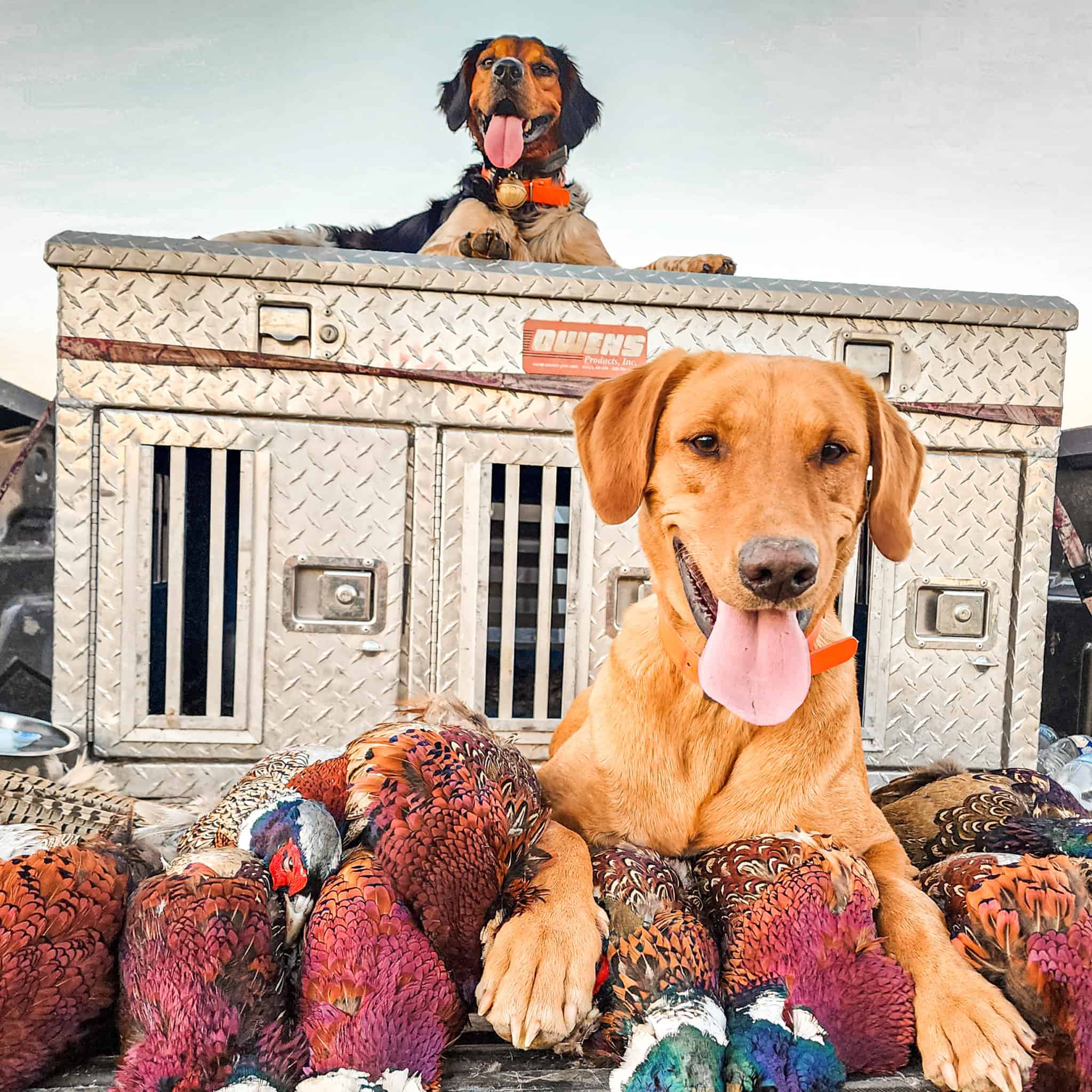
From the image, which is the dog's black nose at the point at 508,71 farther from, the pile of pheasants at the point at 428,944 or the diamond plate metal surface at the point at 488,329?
the pile of pheasants at the point at 428,944

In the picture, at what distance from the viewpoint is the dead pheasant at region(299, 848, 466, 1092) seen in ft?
3.08

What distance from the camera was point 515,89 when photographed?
2.99 meters

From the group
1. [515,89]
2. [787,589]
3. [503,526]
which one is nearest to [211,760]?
[503,526]

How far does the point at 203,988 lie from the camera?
0.94 metres

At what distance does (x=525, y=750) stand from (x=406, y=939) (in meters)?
1.33

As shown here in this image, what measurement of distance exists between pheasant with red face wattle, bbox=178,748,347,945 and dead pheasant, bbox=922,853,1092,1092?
3.11 feet

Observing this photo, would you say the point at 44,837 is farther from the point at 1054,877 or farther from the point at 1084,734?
the point at 1084,734

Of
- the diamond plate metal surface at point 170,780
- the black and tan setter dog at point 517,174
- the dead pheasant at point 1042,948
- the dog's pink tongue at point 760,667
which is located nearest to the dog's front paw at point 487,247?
the black and tan setter dog at point 517,174

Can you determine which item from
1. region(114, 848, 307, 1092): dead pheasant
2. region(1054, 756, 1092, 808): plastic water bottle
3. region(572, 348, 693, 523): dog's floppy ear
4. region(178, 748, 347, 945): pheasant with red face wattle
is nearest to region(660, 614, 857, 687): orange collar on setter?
region(572, 348, 693, 523): dog's floppy ear

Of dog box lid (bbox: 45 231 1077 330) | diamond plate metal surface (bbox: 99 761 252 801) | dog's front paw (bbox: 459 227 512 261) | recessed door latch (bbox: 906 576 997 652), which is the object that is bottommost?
diamond plate metal surface (bbox: 99 761 252 801)

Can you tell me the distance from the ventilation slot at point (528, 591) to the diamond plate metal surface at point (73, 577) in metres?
1.10

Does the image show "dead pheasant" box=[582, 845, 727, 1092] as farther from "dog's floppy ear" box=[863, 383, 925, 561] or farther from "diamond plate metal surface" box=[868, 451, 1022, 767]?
"diamond plate metal surface" box=[868, 451, 1022, 767]

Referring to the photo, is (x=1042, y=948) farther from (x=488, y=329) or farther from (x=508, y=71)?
(x=508, y=71)

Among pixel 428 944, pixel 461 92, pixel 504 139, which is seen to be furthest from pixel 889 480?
pixel 461 92
